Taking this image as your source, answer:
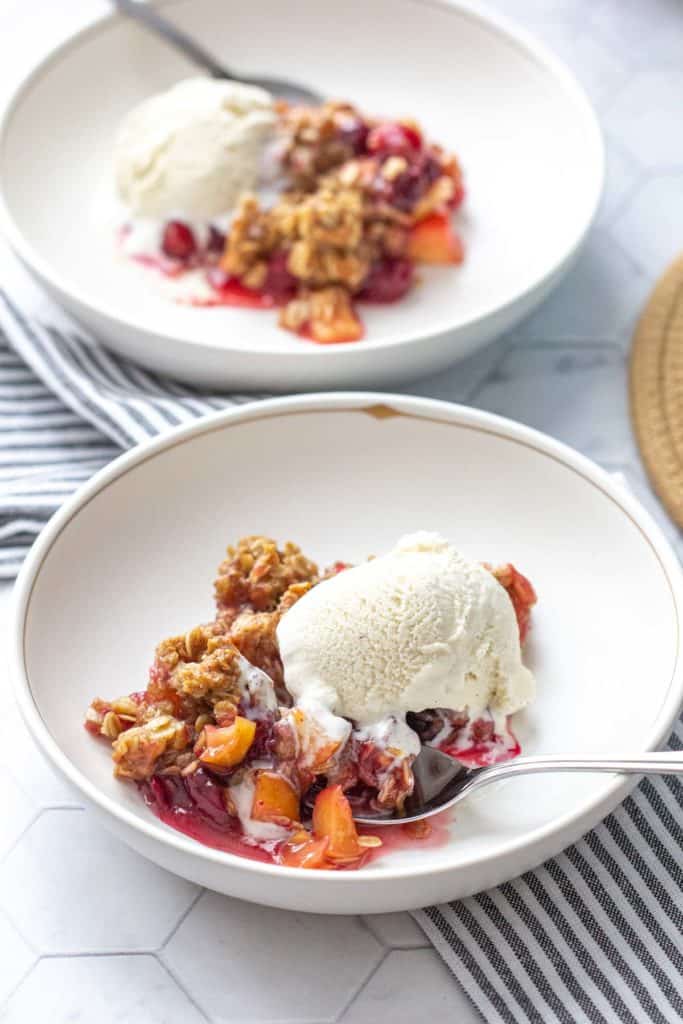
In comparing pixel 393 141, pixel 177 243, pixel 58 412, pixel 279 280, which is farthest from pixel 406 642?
pixel 393 141

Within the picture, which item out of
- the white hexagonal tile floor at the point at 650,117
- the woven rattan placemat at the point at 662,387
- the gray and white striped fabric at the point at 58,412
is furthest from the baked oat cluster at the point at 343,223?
the white hexagonal tile floor at the point at 650,117

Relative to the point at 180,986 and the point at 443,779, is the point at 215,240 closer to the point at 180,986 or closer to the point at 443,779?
the point at 443,779

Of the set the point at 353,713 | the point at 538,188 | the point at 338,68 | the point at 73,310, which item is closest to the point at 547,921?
the point at 353,713

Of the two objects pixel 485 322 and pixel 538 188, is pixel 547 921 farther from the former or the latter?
pixel 538 188

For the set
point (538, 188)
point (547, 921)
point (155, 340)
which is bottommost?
point (547, 921)

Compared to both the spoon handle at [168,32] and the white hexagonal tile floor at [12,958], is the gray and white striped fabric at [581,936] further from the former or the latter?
the spoon handle at [168,32]

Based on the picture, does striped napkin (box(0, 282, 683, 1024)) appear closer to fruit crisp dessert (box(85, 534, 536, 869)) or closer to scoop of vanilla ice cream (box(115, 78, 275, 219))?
fruit crisp dessert (box(85, 534, 536, 869))

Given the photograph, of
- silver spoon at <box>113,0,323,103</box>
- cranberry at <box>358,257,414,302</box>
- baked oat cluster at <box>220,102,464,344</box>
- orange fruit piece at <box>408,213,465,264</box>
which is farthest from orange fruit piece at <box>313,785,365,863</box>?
silver spoon at <box>113,0,323,103</box>
